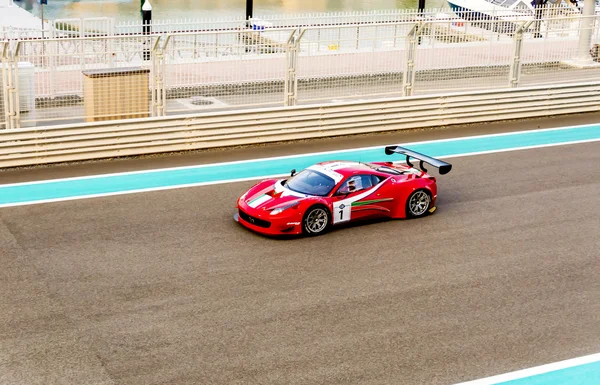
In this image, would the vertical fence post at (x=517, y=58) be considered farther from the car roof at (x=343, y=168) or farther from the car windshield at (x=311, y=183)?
the car windshield at (x=311, y=183)

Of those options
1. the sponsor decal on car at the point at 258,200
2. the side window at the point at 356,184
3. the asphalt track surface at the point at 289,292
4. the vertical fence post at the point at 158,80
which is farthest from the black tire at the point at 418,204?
the vertical fence post at the point at 158,80

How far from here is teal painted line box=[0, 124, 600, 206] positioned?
677 inches

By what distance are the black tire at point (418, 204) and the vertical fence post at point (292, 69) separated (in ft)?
19.4

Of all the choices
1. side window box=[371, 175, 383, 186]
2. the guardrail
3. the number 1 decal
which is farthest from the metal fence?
the number 1 decal

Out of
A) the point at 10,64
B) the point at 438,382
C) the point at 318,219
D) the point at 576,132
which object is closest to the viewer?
the point at 438,382

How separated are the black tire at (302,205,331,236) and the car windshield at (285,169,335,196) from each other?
0.30 metres

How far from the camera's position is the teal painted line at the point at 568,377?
34.6 feet

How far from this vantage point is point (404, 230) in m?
15.4

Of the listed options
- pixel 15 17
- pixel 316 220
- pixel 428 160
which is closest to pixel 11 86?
pixel 316 220

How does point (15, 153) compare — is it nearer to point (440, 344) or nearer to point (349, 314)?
point (349, 314)

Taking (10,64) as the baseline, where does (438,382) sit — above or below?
below

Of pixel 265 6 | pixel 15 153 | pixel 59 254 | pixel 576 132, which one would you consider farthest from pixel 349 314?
pixel 265 6

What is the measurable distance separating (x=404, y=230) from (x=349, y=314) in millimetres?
3675

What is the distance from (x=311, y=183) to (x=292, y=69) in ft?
20.2
